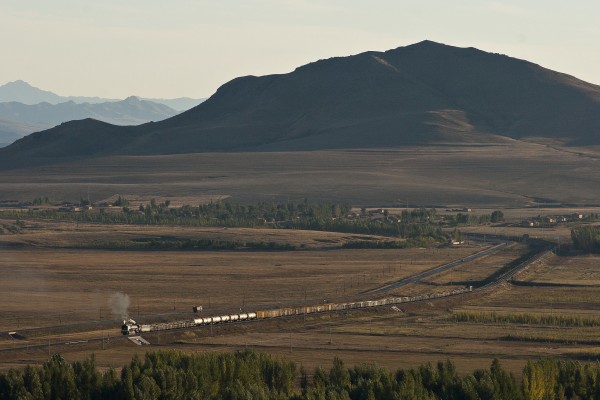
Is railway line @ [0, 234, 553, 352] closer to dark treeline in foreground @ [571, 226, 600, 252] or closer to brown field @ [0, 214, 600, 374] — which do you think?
brown field @ [0, 214, 600, 374]

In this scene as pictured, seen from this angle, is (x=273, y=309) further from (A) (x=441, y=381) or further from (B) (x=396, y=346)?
(A) (x=441, y=381)

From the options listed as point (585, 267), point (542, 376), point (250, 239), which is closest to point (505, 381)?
point (542, 376)

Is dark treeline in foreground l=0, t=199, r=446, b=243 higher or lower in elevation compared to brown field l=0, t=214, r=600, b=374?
higher

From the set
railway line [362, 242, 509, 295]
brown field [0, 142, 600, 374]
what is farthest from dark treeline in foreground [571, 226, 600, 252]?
railway line [362, 242, 509, 295]

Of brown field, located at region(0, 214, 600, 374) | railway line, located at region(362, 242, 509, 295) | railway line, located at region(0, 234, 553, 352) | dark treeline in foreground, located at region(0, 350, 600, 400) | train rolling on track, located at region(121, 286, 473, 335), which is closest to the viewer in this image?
dark treeline in foreground, located at region(0, 350, 600, 400)

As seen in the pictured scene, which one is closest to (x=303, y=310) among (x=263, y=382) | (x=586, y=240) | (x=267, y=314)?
(x=267, y=314)

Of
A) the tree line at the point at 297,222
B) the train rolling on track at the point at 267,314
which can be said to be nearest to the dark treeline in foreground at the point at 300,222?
the tree line at the point at 297,222
